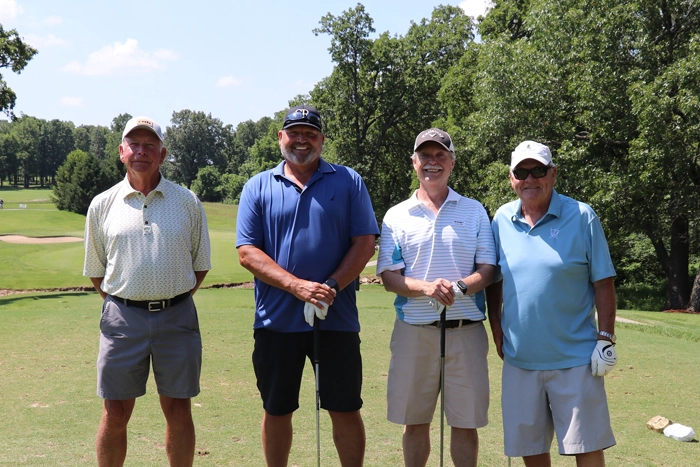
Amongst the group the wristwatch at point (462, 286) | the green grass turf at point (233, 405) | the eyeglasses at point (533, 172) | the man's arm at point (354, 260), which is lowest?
the green grass turf at point (233, 405)

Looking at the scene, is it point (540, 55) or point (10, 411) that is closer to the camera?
point (10, 411)

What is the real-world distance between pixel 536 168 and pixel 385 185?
27582mm

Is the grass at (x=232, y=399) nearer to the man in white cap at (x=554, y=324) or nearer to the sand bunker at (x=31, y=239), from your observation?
the man in white cap at (x=554, y=324)

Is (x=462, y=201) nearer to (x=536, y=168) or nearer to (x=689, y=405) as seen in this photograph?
(x=536, y=168)

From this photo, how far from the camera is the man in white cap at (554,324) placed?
343 cm

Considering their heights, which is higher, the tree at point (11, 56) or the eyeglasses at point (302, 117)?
the tree at point (11, 56)

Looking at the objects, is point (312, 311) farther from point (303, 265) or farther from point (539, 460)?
point (539, 460)

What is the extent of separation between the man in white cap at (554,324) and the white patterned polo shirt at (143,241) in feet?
6.00

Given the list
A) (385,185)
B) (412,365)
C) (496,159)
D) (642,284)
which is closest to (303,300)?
(412,365)

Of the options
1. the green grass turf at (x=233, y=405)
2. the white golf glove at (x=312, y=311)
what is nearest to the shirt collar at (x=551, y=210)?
the white golf glove at (x=312, y=311)

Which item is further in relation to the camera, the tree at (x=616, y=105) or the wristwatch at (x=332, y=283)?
the tree at (x=616, y=105)

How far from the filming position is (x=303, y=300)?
143 inches

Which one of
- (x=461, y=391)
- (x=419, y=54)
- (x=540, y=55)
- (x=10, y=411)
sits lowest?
(x=10, y=411)

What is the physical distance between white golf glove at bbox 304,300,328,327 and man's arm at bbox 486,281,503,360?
97cm
